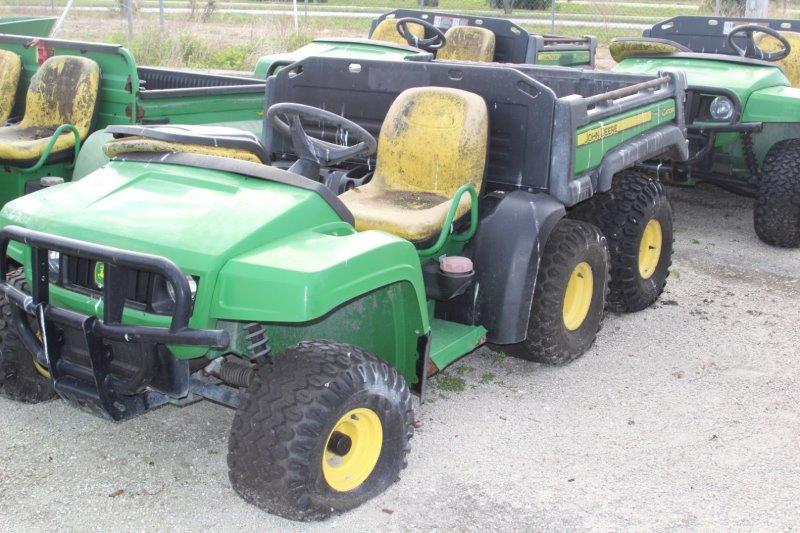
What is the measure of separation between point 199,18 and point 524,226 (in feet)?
53.7

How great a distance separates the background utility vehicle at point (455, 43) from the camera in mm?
7434

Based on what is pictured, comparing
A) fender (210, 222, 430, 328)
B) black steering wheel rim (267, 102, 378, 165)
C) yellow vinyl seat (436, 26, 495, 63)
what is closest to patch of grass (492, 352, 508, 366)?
black steering wheel rim (267, 102, 378, 165)

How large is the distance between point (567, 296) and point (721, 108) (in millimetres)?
2483

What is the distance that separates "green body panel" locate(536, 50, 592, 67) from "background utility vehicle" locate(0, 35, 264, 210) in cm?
252

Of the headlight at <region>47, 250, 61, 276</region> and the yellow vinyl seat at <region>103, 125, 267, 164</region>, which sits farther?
the yellow vinyl seat at <region>103, 125, 267, 164</region>

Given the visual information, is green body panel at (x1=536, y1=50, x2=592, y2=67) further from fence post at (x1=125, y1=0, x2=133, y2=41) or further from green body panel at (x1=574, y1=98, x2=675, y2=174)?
fence post at (x1=125, y1=0, x2=133, y2=41)

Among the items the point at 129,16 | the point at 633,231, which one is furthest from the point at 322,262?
the point at 129,16

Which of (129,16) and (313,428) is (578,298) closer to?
(313,428)

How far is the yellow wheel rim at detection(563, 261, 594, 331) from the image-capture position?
4.60 meters

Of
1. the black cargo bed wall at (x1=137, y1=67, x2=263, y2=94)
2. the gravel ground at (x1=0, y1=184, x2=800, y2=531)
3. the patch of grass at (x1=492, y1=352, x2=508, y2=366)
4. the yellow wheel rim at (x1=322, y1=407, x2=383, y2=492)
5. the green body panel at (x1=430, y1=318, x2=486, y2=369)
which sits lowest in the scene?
the gravel ground at (x1=0, y1=184, x2=800, y2=531)

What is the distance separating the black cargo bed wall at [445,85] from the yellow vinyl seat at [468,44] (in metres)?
3.18

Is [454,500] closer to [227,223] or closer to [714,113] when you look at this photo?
Answer: [227,223]

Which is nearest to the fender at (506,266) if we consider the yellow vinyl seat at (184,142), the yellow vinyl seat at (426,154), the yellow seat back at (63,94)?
the yellow vinyl seat at (426,154)

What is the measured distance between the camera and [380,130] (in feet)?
15.0
